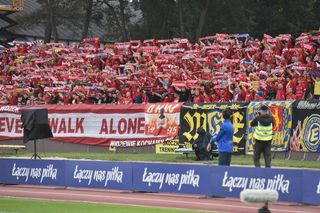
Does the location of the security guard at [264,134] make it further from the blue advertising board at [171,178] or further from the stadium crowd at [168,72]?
the stadium crowd at [168,72]

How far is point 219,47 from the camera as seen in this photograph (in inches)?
1303

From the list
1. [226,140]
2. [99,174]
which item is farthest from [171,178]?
[99,174]

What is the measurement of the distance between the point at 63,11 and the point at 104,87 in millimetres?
24004

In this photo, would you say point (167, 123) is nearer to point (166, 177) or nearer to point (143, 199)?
point (166, 177)

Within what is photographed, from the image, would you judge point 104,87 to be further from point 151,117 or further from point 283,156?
point 283,156

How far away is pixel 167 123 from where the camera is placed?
1126 inches

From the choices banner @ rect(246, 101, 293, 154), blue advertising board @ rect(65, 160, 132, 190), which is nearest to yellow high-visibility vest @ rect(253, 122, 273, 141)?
blue advertising board @ rect(65, 160, 132, 190)

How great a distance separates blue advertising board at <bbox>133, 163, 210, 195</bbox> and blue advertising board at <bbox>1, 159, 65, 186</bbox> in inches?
117

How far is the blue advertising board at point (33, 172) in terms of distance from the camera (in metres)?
22.4

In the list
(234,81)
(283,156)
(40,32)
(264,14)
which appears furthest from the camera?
(40,32)

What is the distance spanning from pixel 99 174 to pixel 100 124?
10476mm

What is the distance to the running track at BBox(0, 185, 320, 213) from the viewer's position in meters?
16.7

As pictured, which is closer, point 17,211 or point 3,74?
point 17,211

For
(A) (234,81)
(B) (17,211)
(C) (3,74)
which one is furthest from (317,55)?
(C) (3,74)
